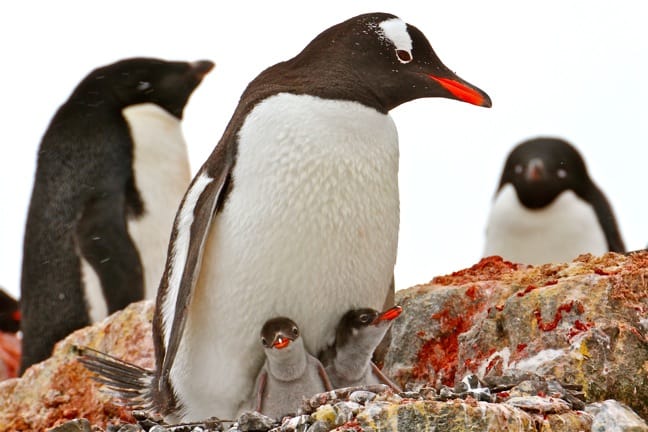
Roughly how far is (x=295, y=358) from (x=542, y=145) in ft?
25.1

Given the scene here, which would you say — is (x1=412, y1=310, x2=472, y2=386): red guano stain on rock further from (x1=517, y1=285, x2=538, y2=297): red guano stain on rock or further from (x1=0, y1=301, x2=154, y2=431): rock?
(x1=0, y1=301, x2=154, y2=431): rock

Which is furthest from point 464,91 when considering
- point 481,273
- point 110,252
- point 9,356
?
point 9,356

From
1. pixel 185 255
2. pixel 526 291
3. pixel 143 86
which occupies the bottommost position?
pixel 526 291

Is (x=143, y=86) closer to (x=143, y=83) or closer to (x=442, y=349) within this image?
(x=143, y=83)

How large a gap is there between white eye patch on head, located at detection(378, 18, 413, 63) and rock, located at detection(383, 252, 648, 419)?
109 centimetres

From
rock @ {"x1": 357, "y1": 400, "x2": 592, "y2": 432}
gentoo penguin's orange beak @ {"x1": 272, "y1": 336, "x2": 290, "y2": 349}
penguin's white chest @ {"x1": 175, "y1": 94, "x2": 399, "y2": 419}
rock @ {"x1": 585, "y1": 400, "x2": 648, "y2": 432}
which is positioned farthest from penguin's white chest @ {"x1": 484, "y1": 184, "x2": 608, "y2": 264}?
rock @ {"x1": 357, "y1": 400, "x2": 592, "y2": 432}

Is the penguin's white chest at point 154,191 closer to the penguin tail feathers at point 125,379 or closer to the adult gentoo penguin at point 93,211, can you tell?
the adult gentoo penguin at point 93,211

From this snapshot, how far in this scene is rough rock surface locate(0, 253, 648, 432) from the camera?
3947mm

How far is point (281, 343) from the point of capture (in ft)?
15.3

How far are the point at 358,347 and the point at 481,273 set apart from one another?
122cm

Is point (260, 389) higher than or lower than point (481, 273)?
lower

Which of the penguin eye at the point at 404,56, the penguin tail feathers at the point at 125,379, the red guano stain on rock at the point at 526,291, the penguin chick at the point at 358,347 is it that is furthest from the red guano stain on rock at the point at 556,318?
the penguin tail feathers at the point at 125,379

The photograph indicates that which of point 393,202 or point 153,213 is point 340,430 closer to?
point 393,202

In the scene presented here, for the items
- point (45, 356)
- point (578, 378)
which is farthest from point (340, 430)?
point (45, 356)
